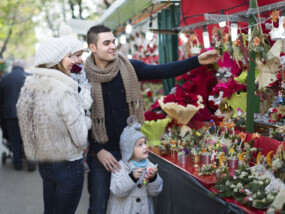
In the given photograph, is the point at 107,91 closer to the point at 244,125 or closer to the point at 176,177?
the point at 176,177

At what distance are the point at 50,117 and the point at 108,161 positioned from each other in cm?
73

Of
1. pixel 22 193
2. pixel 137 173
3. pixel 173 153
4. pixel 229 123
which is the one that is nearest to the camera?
pixel 137 173

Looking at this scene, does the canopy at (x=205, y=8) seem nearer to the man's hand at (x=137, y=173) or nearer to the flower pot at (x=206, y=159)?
the flower pot at (x=206, y=159)

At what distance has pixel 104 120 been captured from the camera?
9.84 feet

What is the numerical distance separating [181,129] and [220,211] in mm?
1555

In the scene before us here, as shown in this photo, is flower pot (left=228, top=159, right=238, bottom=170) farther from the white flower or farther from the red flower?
the red flower

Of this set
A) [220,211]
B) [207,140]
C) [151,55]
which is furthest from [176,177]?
[151,55]

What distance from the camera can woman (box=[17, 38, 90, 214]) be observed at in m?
2.40

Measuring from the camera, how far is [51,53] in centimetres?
246

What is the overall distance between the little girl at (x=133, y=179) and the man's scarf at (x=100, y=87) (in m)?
0.19

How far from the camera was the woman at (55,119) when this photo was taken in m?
2.40

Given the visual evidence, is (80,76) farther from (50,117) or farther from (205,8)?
(205,8)

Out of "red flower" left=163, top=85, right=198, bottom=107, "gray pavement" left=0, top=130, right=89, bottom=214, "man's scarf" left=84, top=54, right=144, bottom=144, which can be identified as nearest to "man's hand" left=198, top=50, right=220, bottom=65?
"man's scarf" left=84, top=54, right=144, bottom=144

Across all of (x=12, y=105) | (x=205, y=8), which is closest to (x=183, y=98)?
(x=205, y=8)
